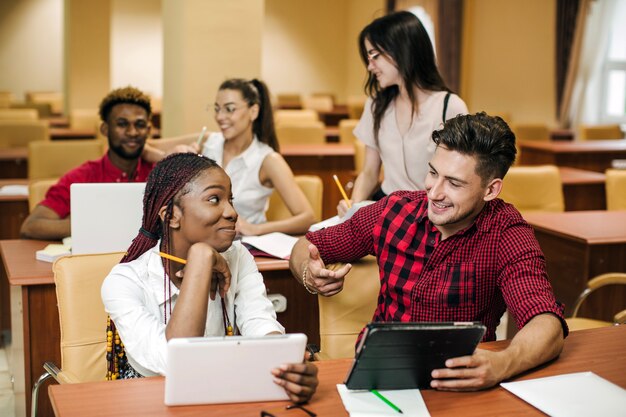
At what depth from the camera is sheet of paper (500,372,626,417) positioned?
179 centimetres

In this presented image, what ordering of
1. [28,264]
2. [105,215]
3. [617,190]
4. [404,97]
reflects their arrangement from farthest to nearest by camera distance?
[617,190]
[404,97]
[28,264]
[105,215]

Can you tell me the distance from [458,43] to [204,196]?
10.1m

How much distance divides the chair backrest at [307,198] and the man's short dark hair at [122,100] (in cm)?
69

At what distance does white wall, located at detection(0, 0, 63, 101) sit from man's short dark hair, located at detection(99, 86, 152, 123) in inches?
549

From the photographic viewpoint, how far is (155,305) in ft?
7.09

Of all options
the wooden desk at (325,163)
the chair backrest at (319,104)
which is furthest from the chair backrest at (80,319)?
the chair backrest at (319,104)

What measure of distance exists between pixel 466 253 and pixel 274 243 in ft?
3.96

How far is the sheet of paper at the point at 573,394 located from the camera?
179 centimetres

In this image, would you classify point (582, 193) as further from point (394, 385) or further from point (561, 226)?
point (394, 385)

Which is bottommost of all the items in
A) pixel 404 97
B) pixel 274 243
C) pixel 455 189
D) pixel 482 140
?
pixel 274 243

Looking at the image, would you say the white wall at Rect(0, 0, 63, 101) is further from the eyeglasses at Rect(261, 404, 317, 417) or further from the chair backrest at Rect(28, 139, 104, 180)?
the eyeglasses at Rect(261, 404, 317, 417)

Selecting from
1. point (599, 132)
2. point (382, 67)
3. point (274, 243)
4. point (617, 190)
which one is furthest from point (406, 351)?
point (599, 132)

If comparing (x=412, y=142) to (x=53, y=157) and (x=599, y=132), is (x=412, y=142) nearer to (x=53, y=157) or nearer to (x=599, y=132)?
(x=53, y=157)

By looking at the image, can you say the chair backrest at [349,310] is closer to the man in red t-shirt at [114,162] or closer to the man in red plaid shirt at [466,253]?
the man in red plaid shirt at [466,253]
